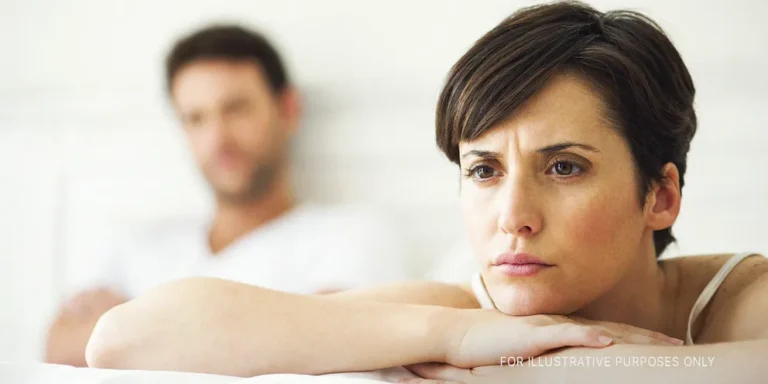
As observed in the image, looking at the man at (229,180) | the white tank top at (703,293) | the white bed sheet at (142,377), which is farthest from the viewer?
the man at (229,180)

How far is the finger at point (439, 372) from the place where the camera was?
90cm

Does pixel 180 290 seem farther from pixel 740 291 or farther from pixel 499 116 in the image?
pixel 740 291

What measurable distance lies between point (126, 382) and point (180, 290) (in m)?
0.19

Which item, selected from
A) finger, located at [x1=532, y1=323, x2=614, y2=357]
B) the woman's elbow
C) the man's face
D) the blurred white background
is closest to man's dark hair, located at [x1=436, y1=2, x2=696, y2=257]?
finger, located at [x1=532, y1=323, x2=614, y2=357]

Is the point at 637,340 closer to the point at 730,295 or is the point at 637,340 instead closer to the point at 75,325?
the point at 730,295

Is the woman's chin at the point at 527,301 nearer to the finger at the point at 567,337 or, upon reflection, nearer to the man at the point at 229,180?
the finger at the point at 567,337

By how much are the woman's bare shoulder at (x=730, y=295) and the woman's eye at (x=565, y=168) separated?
28 centimetres

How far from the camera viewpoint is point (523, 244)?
95cm

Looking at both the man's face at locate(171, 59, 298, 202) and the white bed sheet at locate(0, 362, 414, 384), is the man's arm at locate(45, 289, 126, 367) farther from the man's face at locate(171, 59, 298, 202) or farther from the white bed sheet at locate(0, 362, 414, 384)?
the white bed sheet at locate(0, 362, 414, 384)

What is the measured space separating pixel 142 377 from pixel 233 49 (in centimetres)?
148

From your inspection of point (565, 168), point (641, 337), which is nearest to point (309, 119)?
point (565, 168)

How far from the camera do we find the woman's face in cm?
95

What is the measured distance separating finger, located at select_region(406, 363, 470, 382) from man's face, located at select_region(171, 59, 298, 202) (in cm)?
132

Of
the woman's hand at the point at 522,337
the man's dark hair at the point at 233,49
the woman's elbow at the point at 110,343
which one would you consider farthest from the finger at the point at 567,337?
the man's dark hair at the point at 233,49
